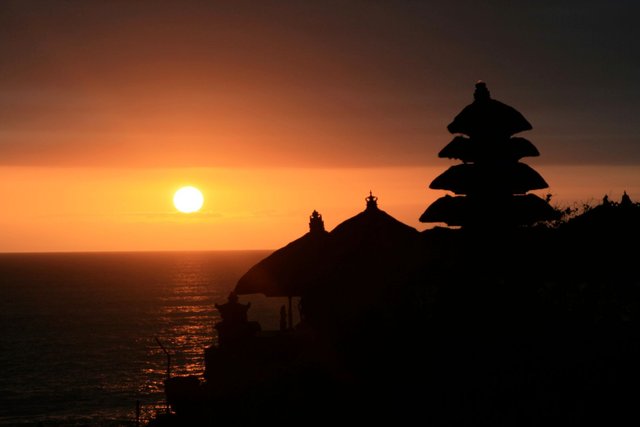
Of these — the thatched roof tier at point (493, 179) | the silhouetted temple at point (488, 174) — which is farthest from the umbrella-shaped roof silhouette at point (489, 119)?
the thatched roof tier at point (493, 179)

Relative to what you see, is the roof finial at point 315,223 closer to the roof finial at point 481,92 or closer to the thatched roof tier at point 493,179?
the thatched roof tier at point 493,179

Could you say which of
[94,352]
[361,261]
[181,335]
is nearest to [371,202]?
[361,261]

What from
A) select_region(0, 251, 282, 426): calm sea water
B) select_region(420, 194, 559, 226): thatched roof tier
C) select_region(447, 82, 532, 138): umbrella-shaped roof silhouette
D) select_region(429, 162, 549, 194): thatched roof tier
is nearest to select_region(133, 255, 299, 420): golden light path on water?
select_region(0, 251, 282, 426): calm sea water

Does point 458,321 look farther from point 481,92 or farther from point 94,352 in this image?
point 94,352

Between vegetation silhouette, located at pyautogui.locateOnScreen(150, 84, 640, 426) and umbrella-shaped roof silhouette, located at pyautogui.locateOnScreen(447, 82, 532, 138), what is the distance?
0.04 metres

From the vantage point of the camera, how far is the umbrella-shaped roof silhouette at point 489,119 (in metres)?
21.3

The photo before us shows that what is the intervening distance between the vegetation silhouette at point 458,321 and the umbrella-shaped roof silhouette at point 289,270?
0.04 metres

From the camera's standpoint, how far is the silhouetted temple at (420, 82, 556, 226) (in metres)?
20.8

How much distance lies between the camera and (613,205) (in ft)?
66.3

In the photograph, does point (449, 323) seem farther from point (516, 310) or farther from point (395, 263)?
point (395, 263)

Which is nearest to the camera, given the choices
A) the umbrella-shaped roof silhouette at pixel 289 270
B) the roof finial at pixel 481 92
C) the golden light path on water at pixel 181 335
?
the roof finial at pixel 481 92

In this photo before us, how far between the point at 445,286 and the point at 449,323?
1005 millimetres

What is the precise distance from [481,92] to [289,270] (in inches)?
299

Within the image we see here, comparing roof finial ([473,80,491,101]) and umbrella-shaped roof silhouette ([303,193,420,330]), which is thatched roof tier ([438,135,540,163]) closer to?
roof finial ([473,80,491,101])
